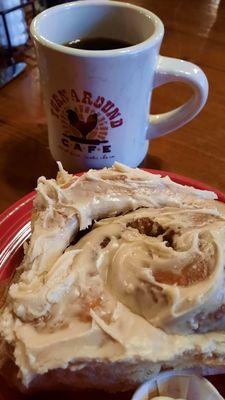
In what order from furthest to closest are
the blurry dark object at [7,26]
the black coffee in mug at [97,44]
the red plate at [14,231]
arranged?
1. the blurry dark object at [7,26]
2. the black coffee in mug at [97,44]
3. the red plate at [14,231]

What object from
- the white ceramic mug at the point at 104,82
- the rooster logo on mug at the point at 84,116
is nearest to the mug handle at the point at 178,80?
the white ceramic mug at the point at 104,82

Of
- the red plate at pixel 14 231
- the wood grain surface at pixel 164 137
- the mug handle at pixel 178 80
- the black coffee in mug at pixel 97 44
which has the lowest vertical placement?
the wood grain surface at pixel 164 137

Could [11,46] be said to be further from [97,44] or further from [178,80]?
[178,80]

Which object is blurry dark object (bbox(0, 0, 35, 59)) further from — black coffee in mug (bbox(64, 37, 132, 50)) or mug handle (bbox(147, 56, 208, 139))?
mug handle (bbox(147, 56, 208, 139))

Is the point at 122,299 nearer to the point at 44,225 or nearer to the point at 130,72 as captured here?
the point at 44,225

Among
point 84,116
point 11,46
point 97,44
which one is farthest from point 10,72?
point 84,116

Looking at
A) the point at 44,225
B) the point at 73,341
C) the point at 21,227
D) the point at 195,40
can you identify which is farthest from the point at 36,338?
the point at 195,40

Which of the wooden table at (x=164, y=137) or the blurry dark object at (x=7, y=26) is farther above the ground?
the blurry dark object at (x=7, y=26)

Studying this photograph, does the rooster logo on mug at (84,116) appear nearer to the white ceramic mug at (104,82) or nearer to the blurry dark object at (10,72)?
the white ceramic mug at (104,82)
